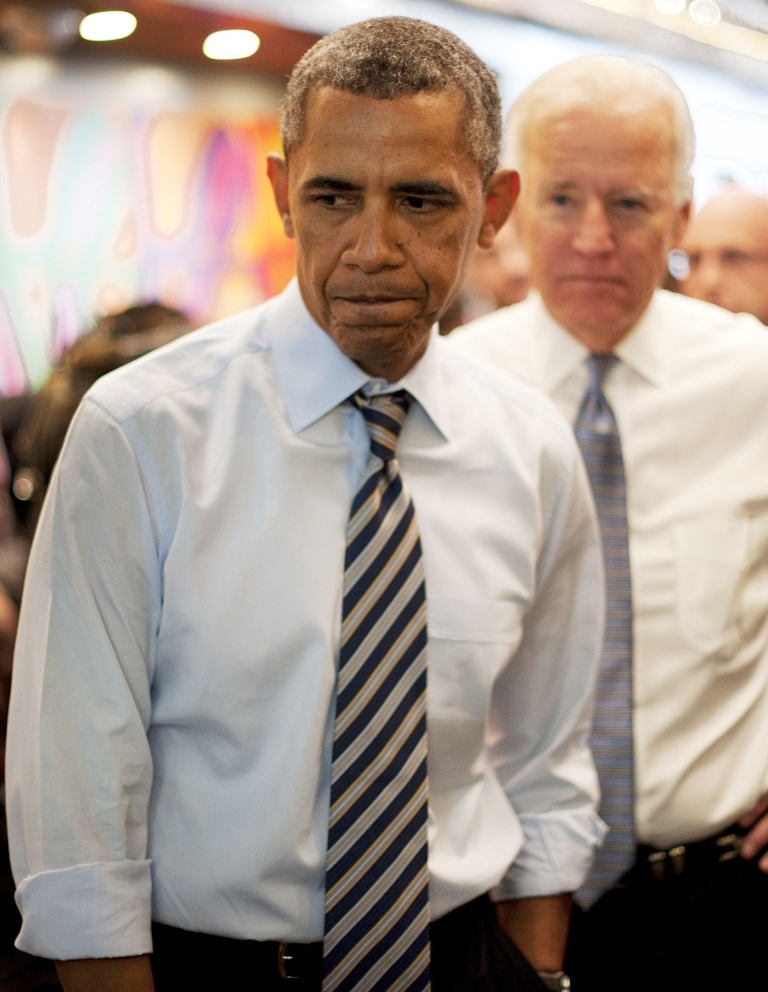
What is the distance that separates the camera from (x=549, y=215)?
1763mm

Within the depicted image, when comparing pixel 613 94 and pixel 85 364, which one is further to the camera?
pixel 85 364

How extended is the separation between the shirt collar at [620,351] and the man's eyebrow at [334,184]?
686 mm

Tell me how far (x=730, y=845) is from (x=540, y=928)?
39 centimetres

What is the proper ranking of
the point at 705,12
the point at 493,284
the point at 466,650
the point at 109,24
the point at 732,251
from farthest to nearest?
the point at 109,24 → the point at 493,284 → the point at 705,12 → the point at 732,251 → the point at 466,650

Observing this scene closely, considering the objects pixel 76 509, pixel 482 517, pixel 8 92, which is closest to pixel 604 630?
pixel 482 517

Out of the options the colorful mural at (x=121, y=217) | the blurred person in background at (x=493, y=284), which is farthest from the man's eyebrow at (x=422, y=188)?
the colorful mural at (x=121, y=217)

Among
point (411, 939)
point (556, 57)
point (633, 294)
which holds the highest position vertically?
point (556, 57)

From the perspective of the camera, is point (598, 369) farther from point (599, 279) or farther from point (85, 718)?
point (85, 718)

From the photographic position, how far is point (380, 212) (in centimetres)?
118

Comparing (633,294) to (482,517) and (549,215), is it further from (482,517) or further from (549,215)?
(482,517)

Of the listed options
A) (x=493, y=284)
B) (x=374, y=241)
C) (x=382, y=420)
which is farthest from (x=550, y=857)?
(x=493, y=284)

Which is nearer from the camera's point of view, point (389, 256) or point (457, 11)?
point (389, 256)

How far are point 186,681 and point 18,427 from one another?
203 centimetres

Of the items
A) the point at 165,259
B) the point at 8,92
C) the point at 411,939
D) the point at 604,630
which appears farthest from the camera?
the point at 165,259
